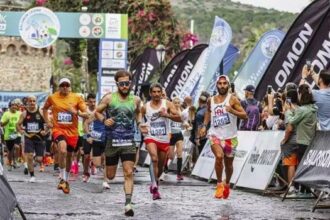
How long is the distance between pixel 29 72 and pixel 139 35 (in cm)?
2015

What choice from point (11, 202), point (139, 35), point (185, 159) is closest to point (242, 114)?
point (11, 202)

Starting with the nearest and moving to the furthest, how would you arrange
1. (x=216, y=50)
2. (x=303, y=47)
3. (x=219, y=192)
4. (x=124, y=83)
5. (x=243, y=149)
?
(x=124, y=83), (x=219, y=192), (x=303, y=47), (x=243, y=149), (x=216, y=50)

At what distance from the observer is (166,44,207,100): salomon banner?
26.1 meters

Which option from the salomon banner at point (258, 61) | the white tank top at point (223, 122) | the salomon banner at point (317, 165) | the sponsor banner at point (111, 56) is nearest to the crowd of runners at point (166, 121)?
the white tank top at point (223, 122)

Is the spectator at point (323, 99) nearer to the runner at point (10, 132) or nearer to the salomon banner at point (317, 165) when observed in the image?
the salomon banner at point (317, 165)

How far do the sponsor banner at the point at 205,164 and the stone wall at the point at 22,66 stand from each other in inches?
1945

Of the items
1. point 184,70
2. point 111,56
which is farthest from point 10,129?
point 111,56

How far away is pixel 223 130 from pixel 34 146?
6642mm

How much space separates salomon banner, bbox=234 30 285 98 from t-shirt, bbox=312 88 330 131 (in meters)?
8.05

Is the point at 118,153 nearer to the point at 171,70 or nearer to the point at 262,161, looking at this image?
the point at 262,161

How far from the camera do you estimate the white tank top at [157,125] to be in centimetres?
1412

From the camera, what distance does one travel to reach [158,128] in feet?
46.5

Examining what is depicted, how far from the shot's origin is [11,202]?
26.8ft

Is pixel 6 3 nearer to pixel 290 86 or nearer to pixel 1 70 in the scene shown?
pixel 1 70
